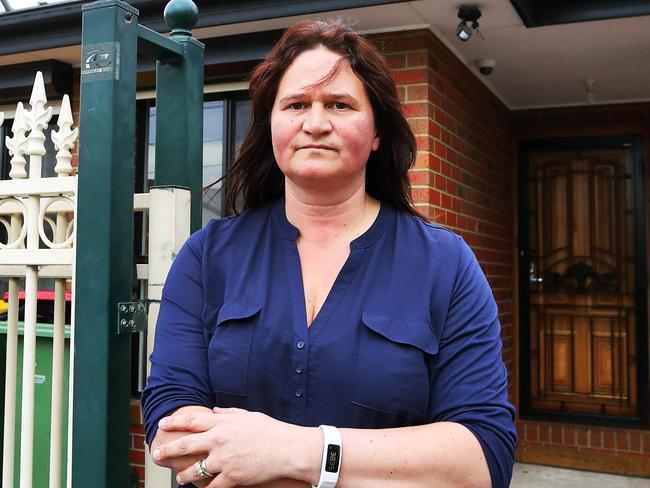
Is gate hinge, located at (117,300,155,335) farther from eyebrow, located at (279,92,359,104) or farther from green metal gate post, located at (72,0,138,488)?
eyebrow, located at (279,92,359,104)

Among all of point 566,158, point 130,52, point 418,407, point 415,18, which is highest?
point 415,18

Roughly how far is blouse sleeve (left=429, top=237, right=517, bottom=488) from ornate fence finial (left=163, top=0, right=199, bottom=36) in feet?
3.92

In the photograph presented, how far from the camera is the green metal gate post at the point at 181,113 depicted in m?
1.97

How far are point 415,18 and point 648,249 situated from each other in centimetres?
299

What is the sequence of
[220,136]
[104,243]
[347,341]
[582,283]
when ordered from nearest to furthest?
[347,341] < [104,243] < [220,136] < [582,283]

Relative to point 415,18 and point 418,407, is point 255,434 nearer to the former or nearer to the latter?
point 418,407

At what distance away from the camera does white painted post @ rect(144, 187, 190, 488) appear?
189cm

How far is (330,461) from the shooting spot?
1.24 m

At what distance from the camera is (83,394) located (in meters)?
1.75

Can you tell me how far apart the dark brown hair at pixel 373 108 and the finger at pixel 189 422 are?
1.91 feet

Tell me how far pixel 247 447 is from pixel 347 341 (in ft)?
0.95

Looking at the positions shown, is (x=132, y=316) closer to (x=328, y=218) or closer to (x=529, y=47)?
(x=328, y=218)

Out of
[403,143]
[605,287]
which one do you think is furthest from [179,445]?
[605,287]

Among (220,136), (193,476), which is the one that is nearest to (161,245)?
(193,476)
